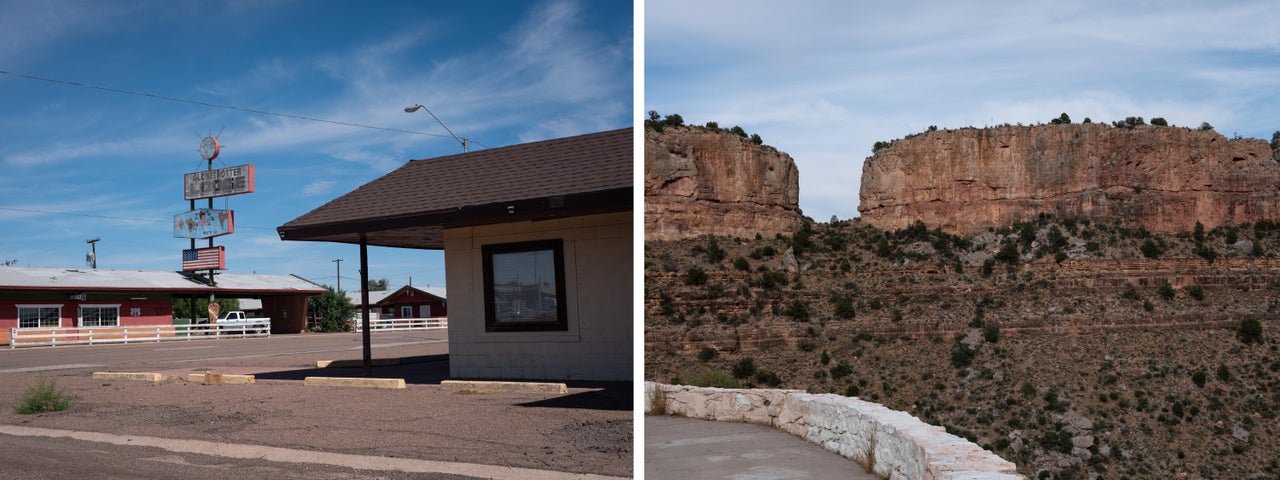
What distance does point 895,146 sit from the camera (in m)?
88.8

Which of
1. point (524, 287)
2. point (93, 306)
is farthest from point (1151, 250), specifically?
point (524, 287)

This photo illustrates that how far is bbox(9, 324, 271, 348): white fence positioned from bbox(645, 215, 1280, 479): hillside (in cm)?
1671

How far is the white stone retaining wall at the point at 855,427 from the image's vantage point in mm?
5555

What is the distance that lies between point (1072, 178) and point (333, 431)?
8344 centimetres

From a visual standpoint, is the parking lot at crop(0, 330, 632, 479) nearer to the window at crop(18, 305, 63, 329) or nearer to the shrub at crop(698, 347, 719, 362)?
the window at crop(18, 305, 63, 329)

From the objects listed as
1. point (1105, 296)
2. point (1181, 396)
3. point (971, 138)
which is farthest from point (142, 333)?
point (971, 138)

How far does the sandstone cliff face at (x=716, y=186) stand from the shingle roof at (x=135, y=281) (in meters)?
Result: 30.3

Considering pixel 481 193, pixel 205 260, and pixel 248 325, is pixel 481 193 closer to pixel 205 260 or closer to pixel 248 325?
pixel 248 325

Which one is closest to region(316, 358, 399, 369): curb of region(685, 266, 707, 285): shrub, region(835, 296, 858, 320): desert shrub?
region(685, 266, 707, 285): shrub

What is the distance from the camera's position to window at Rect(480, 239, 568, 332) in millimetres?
12648

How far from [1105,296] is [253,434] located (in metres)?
66.5

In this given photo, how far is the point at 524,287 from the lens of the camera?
1307 centimetres

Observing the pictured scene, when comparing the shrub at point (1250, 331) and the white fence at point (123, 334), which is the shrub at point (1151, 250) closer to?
the shrub at point (1250, 331)

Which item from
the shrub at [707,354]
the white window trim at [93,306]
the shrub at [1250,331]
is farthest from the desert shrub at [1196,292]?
the white window trim at [93,306]
